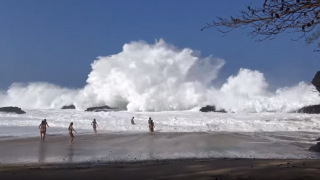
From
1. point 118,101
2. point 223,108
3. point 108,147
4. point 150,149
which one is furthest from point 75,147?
point 118,101

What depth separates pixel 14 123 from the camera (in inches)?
1186

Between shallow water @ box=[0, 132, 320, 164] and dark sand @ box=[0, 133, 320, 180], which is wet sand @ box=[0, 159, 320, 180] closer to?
dark sand @ box=[0, 133, 320, 180]

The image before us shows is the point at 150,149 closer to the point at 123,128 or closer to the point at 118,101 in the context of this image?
the point at 123,128

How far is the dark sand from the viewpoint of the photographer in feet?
25.4

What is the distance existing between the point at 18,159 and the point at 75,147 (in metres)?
3.65

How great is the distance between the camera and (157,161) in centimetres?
1092

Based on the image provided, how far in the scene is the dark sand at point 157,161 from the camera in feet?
Result: 25.4

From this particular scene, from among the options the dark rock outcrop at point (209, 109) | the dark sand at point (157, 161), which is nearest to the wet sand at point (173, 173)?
the dark sand at point (157, 161)

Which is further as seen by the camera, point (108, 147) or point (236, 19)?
point (108, 147)

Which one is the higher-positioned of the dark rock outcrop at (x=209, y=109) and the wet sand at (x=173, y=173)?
the dark rock outcrop at (x=209, y=109)

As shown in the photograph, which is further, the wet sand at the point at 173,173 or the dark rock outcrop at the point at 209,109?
the dark rock outcrop at the point at 209,109

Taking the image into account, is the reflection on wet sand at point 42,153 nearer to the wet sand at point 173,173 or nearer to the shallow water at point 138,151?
the shallow water at point 138,151

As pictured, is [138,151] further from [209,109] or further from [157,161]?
[209,109]

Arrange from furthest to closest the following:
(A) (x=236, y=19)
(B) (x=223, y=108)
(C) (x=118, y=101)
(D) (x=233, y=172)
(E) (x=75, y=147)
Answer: (C) (x=118, y=101)
(B) (x=223, y=108)
(E) (x=75, y=147)
(D) (x=233, y=172)
(A) (x=236, y=19)
